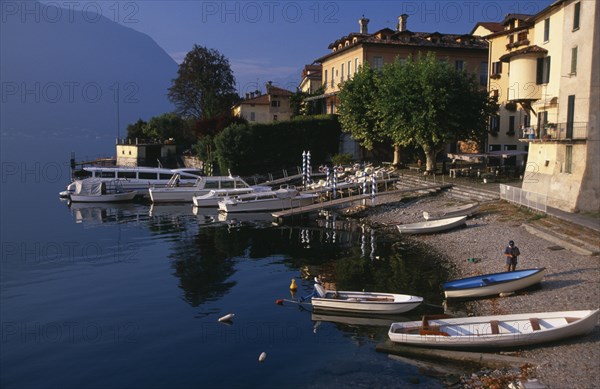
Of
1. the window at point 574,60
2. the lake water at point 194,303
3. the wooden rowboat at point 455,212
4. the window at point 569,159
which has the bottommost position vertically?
the lake water at point 194,303

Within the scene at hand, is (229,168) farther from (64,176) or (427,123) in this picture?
(64,176)

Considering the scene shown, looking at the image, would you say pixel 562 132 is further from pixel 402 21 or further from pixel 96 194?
pixel 96 194

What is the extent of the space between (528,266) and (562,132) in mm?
10787

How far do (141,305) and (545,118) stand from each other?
88.1ft

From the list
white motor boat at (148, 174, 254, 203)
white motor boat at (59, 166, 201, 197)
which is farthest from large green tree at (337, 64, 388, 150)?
white motor boat at (59, 166, 201, 197)

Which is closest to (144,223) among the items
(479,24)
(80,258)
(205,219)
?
(205,219)

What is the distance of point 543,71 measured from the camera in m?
35.8

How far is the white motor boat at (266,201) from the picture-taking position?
47.8m

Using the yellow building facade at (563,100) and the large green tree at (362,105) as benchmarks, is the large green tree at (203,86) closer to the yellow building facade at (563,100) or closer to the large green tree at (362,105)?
the large green tree at (362,105)

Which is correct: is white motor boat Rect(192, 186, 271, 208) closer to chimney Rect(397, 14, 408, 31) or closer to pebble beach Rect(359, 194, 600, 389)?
pebble beach Rect(359, 194, 600, 389)

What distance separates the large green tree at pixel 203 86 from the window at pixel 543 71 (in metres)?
62.9

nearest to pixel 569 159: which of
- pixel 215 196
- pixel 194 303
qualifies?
pixel 194 303

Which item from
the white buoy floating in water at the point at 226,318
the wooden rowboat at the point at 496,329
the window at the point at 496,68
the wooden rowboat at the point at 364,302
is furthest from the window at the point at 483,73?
the white buoy floating in water at the point at 226,318

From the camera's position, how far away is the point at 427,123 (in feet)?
147
